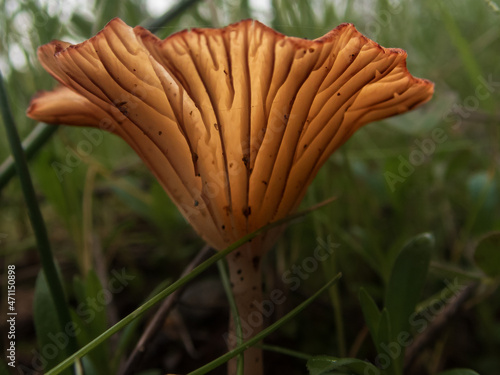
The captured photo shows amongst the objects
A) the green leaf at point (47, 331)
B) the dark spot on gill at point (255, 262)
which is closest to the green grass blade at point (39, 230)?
the green leaf at point (47, 331)

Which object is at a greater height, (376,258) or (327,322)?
(376,258)

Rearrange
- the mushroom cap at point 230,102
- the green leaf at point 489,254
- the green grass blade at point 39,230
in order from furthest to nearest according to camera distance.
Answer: the green leaf at point 489,254
the green grass blade at point 39,230
the mushroom cap at point 230,102

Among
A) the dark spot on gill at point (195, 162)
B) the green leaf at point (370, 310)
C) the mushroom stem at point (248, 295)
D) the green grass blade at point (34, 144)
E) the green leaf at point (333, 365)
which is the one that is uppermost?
the green grass blade at point (34, 144)

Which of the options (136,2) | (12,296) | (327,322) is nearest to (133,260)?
(12,296)

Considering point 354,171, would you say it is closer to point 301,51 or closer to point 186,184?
point 186,184

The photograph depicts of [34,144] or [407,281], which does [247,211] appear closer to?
[407,281]

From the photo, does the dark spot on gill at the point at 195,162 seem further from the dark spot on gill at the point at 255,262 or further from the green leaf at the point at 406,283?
the green leaf at the point at 406,283
